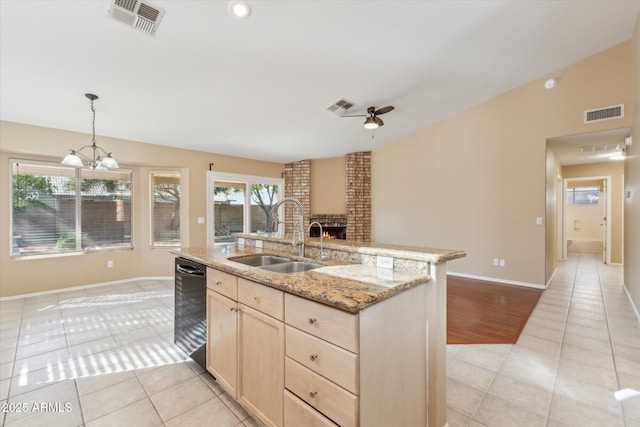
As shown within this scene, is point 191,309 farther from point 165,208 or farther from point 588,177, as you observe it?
point 588,177

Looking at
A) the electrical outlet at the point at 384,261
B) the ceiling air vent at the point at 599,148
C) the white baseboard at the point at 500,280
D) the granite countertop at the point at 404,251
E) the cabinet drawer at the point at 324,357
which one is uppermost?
the ceiling air vent at the point at 599,148

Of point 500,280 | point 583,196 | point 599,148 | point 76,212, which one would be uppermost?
point 599,148

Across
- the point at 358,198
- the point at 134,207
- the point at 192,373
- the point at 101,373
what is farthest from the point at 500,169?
the point at 134,207

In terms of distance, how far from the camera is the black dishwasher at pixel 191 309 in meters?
2.08

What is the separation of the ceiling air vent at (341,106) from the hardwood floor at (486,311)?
10.5 ft

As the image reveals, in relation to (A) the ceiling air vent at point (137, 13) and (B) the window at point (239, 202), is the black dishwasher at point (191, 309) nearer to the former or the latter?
(A) the ceiling air vent at point (137, 13)

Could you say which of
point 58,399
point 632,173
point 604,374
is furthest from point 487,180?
point 58,399

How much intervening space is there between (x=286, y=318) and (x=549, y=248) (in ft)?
17.1

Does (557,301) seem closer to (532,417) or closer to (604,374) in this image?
(604,374)

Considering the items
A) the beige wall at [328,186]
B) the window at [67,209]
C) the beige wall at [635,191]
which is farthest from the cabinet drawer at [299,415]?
the beige wall at [328,186]

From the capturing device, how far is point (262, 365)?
4.91ft

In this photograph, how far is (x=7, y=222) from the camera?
392cm

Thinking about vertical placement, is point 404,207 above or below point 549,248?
above

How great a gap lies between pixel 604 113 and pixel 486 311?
322 centimetres
